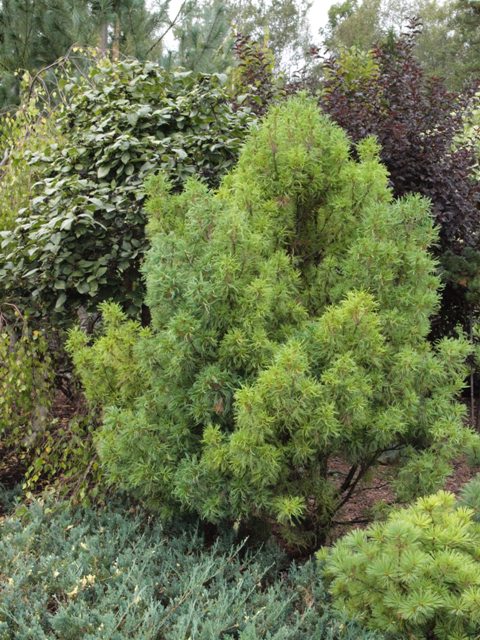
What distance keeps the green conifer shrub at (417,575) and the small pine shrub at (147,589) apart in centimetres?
11

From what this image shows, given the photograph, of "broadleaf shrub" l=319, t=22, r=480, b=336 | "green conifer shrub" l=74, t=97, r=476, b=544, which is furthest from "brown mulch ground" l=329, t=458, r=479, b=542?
"broadleaf shrub" l=319, t=22, r=480, b=336

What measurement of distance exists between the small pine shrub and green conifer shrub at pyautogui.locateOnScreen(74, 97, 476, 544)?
7.3 inches

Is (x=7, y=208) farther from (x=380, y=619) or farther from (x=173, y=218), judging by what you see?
(x=380, y=619)

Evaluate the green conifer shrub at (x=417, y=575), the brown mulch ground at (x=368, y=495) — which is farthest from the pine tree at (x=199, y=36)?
the green conifer shrub at (x=417, y=575)

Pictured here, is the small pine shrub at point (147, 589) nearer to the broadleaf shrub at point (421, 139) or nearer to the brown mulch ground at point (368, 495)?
the brown mulch ground at point (368, 495)

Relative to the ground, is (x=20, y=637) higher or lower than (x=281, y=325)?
lower

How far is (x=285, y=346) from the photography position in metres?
2.30

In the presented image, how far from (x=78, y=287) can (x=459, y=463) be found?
8.88 ft

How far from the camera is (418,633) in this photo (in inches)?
77.4

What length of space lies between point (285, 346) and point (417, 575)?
85 cm

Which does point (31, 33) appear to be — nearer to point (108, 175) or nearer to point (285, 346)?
point (108, 175)

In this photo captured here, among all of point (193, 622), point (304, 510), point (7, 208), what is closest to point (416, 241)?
point (304, 510)

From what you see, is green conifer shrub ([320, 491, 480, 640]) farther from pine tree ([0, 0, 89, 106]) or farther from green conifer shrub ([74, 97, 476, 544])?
pine tree ([0, 0, 89, 106])

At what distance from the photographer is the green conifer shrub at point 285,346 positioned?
2316 mm
